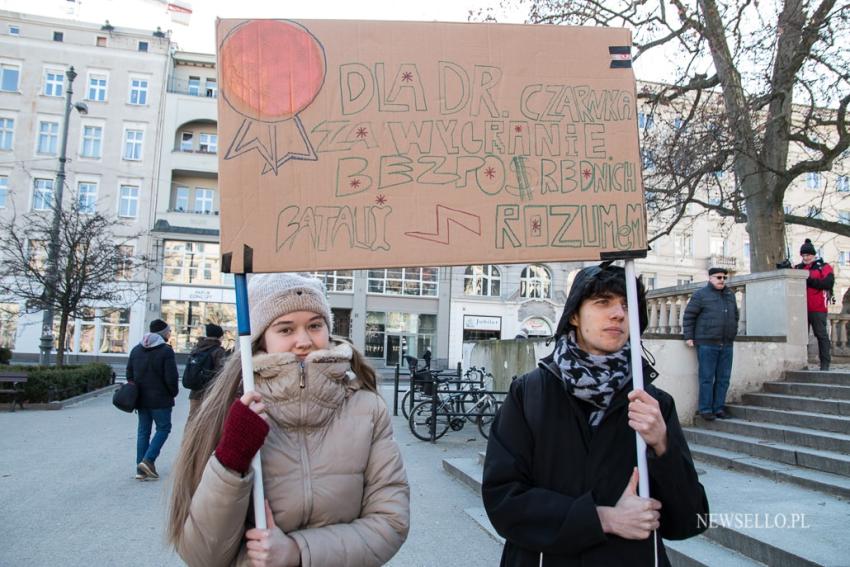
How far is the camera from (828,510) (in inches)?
186

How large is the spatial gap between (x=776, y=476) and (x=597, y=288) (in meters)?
4.90

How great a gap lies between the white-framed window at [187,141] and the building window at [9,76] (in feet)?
33.5

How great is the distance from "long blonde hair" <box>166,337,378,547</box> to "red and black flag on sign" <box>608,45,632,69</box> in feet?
6.12

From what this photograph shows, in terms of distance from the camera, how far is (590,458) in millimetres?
2117

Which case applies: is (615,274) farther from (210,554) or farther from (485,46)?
(210,554)

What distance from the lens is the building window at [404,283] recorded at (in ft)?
131

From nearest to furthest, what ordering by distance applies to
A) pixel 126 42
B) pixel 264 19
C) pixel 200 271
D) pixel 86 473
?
1. pixel 264 19
2. pixel 86 473
3. pixel 200 271
4. pixel 126 42

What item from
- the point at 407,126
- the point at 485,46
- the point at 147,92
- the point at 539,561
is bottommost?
the point at 539,561

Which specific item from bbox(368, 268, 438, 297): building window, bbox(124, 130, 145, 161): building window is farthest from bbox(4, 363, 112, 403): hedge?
bbox(124, 130, 145, 161): building window

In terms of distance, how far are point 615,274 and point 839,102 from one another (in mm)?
11990

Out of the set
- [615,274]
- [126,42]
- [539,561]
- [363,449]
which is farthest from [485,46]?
[126,42]

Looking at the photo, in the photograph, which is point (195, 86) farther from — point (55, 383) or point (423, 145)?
point (423, 145)

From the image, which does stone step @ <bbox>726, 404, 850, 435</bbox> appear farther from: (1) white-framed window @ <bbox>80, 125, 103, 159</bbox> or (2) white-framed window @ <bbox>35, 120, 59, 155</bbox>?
(2) white-framed window @ <bbox>35, 120, 59, 155</bbox>

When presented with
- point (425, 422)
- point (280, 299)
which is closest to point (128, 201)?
point (425, 422)
